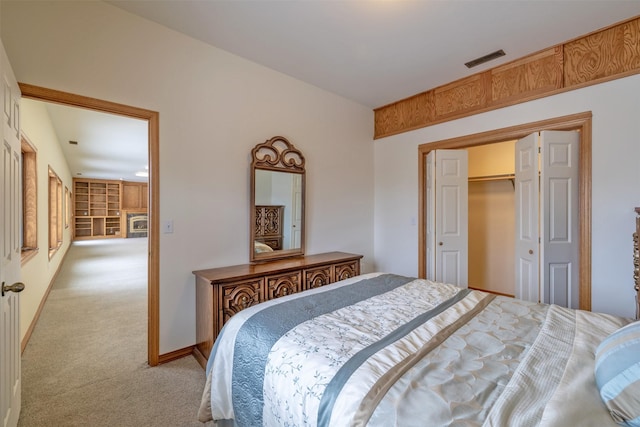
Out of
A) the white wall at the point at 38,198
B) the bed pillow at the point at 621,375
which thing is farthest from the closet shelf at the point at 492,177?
the white wall at the point at 38,198

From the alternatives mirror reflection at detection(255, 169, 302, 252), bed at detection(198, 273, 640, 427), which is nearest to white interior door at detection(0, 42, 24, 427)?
bed at detection(198, 273, 640, 427)

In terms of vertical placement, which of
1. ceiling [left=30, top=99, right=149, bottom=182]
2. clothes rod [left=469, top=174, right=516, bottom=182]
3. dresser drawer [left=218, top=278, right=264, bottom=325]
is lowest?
dresser drawer [left=218, top=278, right=264, bottom=325]

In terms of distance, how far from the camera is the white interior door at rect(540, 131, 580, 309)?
253 centimetres

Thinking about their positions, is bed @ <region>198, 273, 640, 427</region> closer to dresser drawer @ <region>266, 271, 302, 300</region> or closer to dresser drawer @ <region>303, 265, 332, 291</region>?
dresser drawer @ <region>266, 271, 302, 300</region>

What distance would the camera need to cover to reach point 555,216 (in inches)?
101

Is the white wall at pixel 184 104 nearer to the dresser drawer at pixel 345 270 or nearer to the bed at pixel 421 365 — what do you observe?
the dresser drawer at pixel 345 270

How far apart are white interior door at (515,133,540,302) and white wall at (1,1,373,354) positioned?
2145 mm

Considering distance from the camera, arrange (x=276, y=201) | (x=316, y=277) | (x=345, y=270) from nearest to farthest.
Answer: (x=316, y=277) → (x=276, y=201) → (x=345, y=270)

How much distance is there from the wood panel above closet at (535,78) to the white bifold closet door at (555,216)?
486 millimetres

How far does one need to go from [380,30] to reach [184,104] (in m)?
1.77

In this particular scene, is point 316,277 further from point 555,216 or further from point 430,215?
point 555,216

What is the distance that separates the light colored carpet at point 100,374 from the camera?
1714mm

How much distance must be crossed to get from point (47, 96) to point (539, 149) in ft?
12.8

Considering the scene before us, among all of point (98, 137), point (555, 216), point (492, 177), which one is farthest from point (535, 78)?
point (98, 137)
